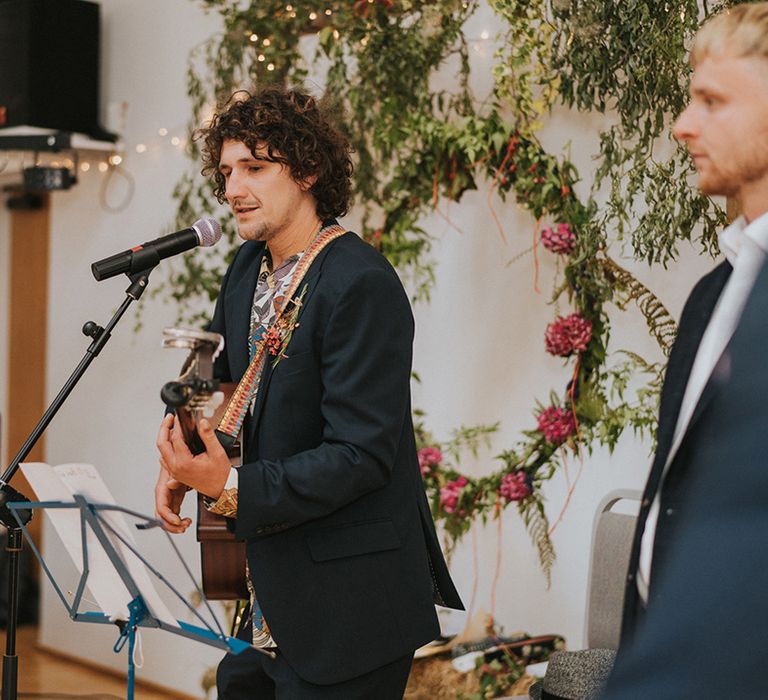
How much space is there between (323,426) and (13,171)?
147 inches

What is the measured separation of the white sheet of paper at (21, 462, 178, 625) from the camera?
1902 millimetres

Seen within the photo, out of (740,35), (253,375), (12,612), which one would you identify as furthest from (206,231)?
(740,35)

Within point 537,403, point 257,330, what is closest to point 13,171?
point 537,403

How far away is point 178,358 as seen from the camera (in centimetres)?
443

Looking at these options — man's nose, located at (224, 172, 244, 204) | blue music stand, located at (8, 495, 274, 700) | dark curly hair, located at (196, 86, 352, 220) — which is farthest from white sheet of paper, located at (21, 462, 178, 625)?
dark curly hair, located at (196, 86, 352, 220)

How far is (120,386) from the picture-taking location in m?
4.75

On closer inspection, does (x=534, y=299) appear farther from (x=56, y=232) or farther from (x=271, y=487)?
(x=56, y=232)

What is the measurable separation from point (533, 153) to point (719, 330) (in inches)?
77.6

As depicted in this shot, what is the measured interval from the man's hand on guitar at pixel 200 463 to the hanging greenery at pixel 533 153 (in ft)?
4.08

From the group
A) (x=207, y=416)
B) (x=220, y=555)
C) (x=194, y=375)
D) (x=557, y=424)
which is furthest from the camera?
(x=557, y=424)

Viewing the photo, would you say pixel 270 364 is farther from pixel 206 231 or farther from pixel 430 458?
pixel 430 458

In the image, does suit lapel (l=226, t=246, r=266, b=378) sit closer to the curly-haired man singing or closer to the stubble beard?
the curly-haired man singing

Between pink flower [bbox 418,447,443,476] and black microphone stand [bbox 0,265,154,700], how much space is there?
1.31 metres

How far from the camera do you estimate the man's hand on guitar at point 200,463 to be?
1.85 metres
